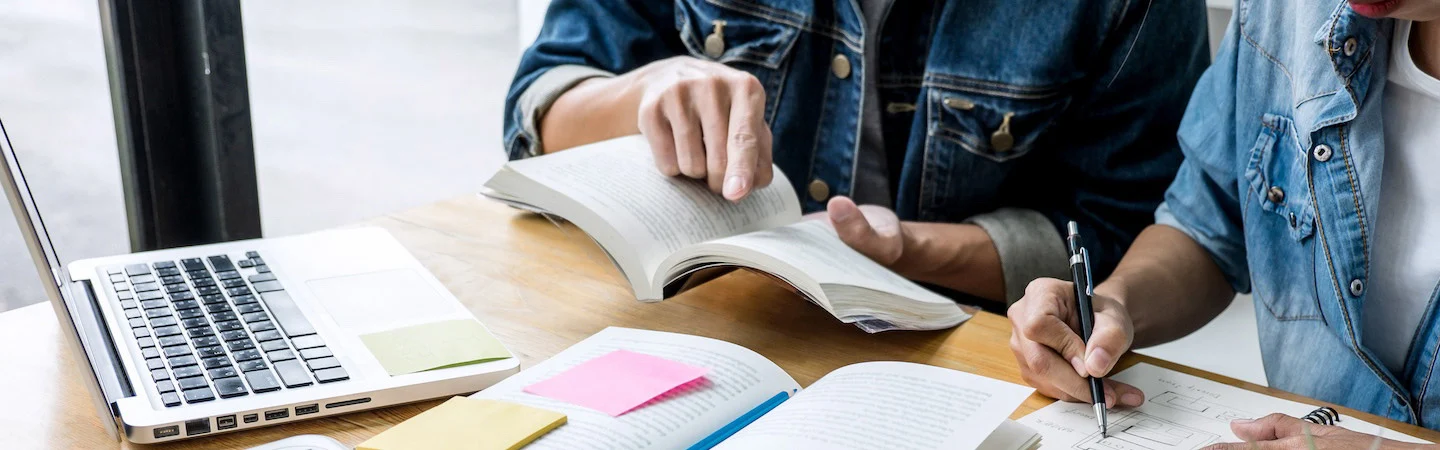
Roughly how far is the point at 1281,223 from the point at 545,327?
649 mm

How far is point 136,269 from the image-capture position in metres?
0.89

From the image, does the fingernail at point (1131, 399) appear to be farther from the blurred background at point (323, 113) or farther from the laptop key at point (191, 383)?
the blurred background at point (323, 113)

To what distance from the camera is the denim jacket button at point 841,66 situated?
Answer: 1.26 meters

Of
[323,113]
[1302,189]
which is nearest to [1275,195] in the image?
[1302,189]

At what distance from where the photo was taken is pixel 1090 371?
72 cm

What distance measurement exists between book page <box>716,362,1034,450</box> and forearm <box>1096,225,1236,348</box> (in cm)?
28

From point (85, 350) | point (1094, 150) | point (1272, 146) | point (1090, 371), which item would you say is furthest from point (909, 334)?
point (85, 350)

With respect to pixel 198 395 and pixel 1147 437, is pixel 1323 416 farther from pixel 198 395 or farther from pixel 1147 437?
pixel 198 395

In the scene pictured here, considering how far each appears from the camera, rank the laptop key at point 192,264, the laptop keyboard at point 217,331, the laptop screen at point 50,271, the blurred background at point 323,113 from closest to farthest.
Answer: the laptop screen at point 50,271 → the laptop keyboard at point 217,331 → the laptop key at point 192,264 → the blurred background at point 323,113

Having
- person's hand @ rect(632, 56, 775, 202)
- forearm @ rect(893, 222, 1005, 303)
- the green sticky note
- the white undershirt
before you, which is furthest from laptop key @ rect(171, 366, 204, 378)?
the white undershirt

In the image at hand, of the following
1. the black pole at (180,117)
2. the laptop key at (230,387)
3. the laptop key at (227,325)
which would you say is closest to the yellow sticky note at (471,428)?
the laptop key at (230,387)

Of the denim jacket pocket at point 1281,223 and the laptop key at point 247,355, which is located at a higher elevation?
the denim jacket pocket at point 1281,223

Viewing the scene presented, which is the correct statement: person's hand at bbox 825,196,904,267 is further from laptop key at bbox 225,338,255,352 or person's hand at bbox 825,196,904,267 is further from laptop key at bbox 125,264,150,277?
laptop key at bbox 125,264,150,277

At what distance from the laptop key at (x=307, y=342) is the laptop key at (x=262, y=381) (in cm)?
5
